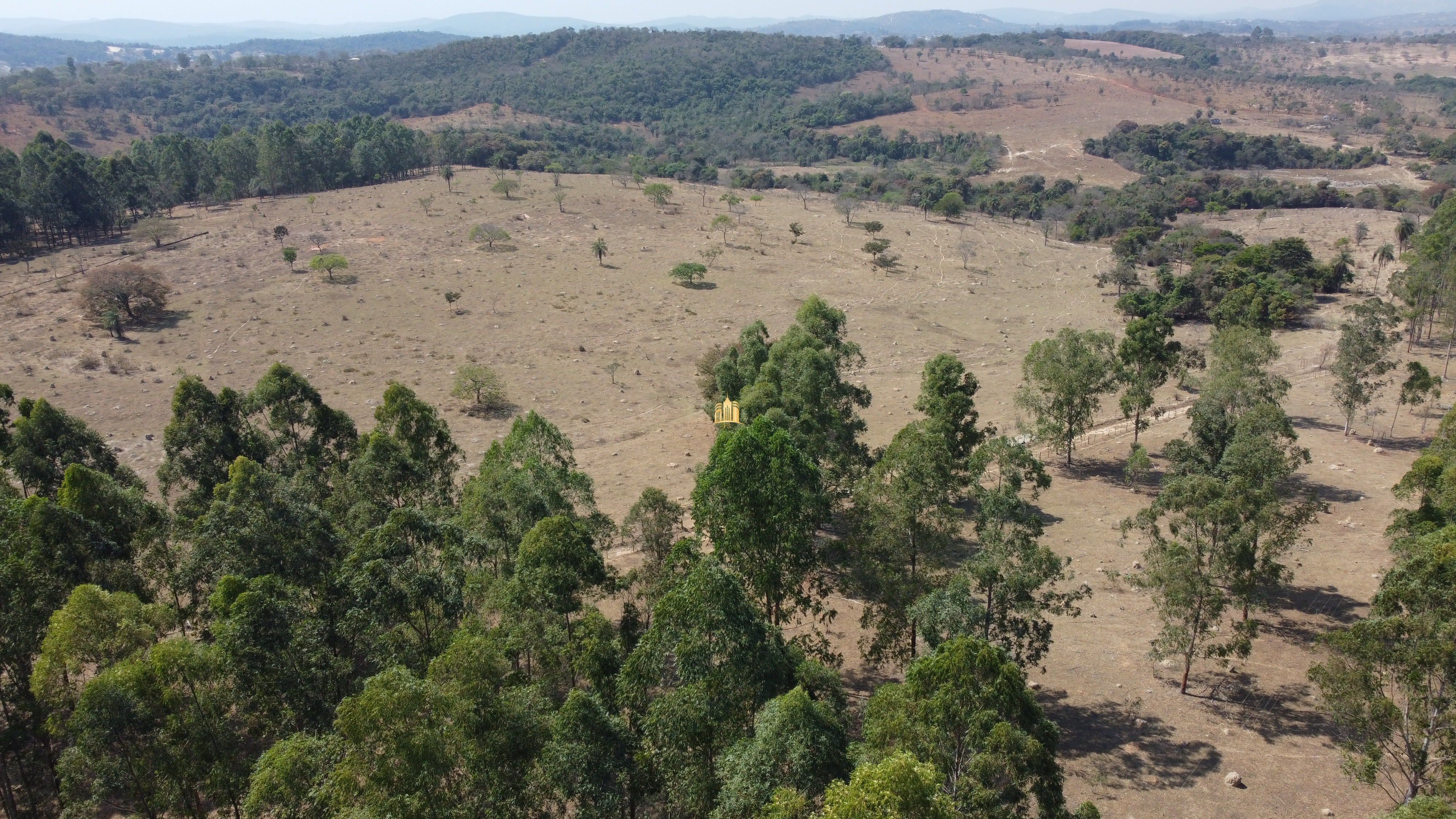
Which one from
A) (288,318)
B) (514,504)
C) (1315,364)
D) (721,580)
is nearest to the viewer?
(721,580)

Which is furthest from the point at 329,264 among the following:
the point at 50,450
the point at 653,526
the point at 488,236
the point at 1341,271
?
the point at 1341,271

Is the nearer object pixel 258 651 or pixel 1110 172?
pixel 258 651

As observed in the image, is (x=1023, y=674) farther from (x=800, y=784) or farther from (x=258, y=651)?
(x=258, y=651)

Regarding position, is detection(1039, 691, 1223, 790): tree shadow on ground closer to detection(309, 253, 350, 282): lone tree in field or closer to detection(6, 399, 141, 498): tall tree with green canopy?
detection(6, 399, 141, 498): tall tree with green canopy

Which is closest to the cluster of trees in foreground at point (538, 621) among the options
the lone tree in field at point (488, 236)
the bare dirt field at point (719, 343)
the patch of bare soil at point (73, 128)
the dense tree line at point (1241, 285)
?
the bare dirt field at point (719, 343)

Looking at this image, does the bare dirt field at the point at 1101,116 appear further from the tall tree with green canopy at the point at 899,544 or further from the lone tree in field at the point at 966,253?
the tall tree with green canopy at the point at 899,544

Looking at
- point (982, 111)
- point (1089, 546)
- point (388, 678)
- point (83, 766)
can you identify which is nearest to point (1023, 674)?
point (388, 678)

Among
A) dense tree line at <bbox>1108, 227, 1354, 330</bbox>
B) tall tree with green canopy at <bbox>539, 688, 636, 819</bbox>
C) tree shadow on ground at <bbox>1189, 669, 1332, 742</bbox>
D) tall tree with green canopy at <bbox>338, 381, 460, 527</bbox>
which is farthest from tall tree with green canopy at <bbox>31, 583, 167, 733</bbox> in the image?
dense tree line at <bbox>1108, 227, 1354, 330</bbox>
